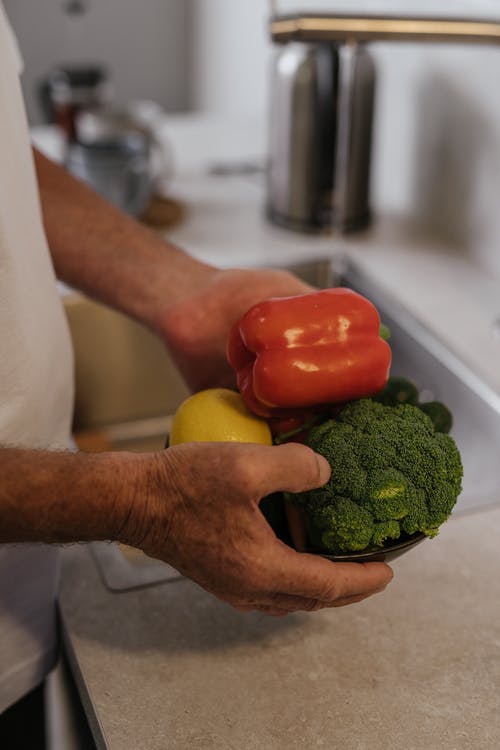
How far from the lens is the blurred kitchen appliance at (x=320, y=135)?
1283 mm

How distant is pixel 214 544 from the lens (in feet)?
1.88

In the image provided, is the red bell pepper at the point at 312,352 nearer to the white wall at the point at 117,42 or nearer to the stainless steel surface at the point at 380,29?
the stainless steel surface at the point at 380,29

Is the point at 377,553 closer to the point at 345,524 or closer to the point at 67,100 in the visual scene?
the point at 345,524

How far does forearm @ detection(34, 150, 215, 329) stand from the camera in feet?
2.90

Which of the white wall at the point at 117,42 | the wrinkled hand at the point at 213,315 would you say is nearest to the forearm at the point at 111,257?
the wrinkled hand at the point at 213,315

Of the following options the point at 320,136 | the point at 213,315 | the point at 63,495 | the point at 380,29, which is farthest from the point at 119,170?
the point at 63,495

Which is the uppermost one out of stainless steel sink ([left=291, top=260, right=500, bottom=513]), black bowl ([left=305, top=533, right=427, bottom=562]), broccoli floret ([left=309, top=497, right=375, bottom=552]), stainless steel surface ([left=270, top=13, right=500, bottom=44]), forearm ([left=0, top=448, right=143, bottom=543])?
stainless steel surface ([left=270, top=13, right=500, bottom=44])

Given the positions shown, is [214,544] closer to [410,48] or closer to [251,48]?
[410,48]

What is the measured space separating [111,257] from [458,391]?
1.52 ft

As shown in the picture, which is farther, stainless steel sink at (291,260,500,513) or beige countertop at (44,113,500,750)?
stainless steel sink at (291,260,500,513)

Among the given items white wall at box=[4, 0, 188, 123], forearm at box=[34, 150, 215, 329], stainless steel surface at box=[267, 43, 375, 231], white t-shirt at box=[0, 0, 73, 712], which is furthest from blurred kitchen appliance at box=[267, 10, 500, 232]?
white wall at box=[4, 0, 188, 123]

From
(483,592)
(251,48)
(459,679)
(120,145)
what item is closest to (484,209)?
(120,145)

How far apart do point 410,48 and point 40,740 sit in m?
1.19

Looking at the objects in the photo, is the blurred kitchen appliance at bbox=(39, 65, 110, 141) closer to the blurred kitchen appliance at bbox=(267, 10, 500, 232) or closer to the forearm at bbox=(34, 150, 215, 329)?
the blurred kitchen appliance at bbox=(267, 10, 500, 232)
